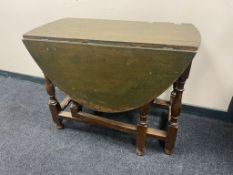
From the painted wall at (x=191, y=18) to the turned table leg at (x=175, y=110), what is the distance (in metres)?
0.41

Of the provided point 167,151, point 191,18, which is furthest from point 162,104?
point 191,18

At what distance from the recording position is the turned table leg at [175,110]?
112 cm

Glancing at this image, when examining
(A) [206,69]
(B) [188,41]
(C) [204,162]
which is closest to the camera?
Result: (B) [188,41]

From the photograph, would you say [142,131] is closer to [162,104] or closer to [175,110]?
[175,110]

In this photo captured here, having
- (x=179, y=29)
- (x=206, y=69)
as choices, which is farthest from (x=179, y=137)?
(x=179, y=29)

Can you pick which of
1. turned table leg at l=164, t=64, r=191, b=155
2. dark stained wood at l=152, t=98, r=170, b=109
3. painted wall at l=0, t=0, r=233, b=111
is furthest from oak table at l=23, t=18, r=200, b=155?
dark stained wood at l=152, t=98, r=170, b=109

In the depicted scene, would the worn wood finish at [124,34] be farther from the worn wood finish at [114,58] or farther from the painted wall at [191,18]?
the painted wall at [191,18]

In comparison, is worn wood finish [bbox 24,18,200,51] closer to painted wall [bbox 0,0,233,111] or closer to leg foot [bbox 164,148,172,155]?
painted wall [bbox 0,0,233,111]

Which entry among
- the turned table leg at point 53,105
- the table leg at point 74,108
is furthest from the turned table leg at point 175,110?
the turned table leg at point 53,105

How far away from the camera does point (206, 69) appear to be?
1493 millimetres

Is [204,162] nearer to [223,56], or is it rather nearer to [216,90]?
[216,90]

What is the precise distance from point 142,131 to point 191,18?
2.50 feet

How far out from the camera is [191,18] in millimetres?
1363

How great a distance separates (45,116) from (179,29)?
1214mm
